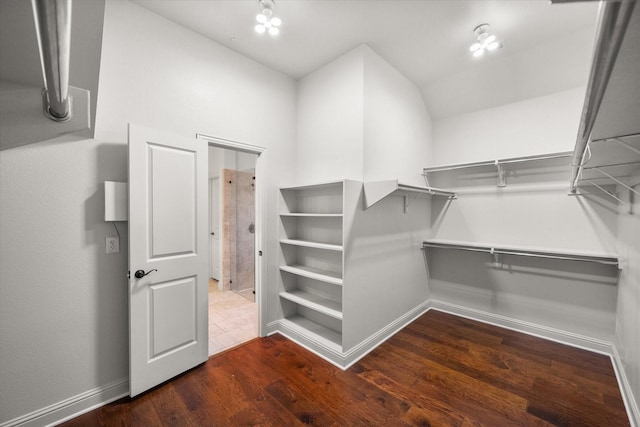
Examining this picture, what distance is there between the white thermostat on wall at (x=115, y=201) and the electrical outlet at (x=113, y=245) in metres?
0.18

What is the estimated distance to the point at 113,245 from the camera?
6.52 feet

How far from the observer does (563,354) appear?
8.37ft

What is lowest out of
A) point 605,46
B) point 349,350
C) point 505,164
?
point 349,350

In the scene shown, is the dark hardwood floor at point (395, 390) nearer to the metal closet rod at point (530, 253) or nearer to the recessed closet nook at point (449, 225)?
the recessed closet nook at point (449, 225)

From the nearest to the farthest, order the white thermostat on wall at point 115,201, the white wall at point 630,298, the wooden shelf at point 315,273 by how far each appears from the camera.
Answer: the white wall at point 630,298 < the white thermostat on wall at point 115,201 < the wooden shelf at point 315,273

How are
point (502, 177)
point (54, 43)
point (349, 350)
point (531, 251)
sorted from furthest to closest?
point (502, 177), point (531, 251), point (349, 350), point (54, 43)

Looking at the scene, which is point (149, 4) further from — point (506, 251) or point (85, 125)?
point (506, 251)

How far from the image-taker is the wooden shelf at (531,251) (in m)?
2.41

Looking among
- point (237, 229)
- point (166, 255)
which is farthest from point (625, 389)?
point (237, 229)

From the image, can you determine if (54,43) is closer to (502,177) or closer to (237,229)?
(502,177)

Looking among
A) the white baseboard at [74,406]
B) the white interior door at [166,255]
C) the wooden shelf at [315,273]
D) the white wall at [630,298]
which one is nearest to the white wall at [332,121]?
the wooden shelf at [315,273]

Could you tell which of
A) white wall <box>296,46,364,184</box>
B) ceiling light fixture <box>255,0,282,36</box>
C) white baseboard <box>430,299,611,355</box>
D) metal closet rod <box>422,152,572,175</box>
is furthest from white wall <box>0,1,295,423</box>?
white baseboard <box>430,299,611,355</box>

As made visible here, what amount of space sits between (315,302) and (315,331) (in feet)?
1.03

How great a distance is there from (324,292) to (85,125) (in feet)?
8.57
